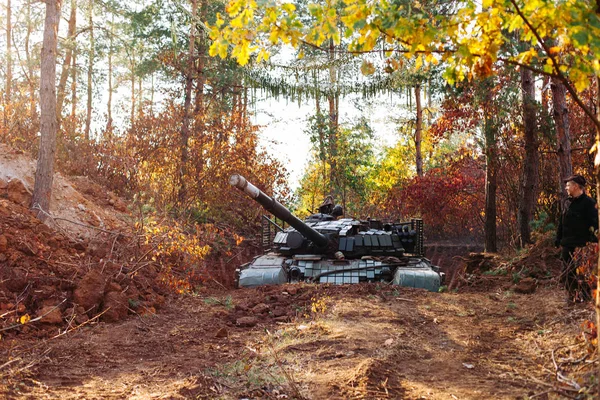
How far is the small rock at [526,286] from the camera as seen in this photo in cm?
1020

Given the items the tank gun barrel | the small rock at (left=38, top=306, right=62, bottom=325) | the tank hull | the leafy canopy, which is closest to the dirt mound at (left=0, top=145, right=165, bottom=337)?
the small rock at (left=38, top=306, right=62, bottom=325)

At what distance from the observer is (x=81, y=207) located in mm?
14570

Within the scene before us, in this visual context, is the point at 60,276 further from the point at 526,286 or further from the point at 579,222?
the point at 526,286

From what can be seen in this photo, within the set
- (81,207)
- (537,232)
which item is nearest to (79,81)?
(81,207)

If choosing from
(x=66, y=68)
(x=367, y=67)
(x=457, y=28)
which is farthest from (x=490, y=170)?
(x=66, y=68)

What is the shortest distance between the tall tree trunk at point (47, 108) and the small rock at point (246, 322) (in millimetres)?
6062

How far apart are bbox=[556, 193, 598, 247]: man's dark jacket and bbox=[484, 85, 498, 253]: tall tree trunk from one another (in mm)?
7099

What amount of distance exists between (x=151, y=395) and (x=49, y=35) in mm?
9739

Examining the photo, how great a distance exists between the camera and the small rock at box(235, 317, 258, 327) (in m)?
8.12

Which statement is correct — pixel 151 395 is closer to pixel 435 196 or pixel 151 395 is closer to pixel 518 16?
pixel 518 16

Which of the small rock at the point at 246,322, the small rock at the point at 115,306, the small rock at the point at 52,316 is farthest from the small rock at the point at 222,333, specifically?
the small rock at the point at 52,316

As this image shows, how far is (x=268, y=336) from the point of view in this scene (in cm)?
719

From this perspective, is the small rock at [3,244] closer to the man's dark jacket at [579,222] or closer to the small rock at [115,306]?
the small rock at [115,306]

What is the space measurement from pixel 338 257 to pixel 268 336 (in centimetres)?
445
